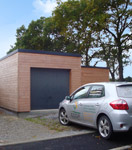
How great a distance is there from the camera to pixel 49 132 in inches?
293

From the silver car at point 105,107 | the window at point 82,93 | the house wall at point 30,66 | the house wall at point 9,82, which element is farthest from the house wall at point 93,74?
the silver car at point 105,107

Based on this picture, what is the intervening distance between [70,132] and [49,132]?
69 centimetres

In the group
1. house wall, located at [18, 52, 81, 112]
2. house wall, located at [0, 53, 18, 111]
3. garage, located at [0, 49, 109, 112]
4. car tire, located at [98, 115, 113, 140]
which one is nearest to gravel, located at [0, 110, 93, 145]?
car tire, located at [98, 115, 113, 140]

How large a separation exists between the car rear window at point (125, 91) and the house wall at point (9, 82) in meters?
6.54

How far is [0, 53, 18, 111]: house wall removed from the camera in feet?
38.2

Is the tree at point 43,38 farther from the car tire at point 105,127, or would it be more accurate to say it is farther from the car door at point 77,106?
the car tire at point 105,127

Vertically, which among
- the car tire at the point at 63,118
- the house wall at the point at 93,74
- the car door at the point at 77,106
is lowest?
the car tire at the point at 63,118

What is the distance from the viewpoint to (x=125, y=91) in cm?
632

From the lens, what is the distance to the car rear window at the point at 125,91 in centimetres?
622

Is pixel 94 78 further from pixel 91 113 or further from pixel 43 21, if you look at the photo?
pixel 43 21

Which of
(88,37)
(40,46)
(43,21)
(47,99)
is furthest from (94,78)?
(43,21)

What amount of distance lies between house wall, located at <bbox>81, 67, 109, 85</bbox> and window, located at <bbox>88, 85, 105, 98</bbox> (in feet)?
22.9

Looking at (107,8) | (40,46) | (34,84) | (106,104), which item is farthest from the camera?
(40,46)

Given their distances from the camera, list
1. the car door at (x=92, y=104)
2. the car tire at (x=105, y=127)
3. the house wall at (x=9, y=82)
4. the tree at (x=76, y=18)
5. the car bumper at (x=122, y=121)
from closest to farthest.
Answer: the car bumper at (x=122, y=121) < the car tire at (x=105, y=127) < the car door at (x=92, y=104) < the house wall at (x=9, y=82) < the tree at (x=76, y=18)
